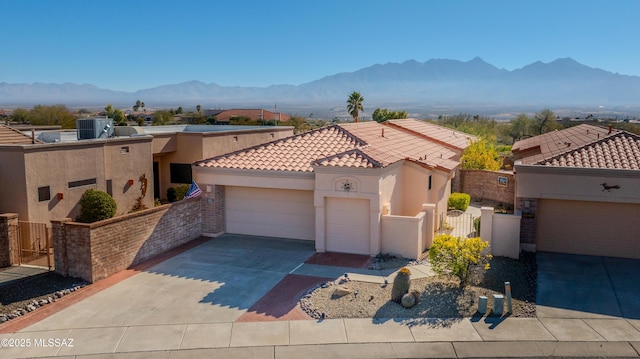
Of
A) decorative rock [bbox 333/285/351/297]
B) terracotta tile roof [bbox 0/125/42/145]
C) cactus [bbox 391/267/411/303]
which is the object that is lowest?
decorative rock [bbox 333/285/351/297]

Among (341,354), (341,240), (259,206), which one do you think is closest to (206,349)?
(341,354)

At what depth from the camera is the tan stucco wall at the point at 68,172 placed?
65.6 feet

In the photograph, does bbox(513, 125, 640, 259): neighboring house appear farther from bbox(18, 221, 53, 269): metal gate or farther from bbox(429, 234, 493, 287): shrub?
bbox(18, 221, 53, 269): metal gate

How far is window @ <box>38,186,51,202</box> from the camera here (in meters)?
20.8

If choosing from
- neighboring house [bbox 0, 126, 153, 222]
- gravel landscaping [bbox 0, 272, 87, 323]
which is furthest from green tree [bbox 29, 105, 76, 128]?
gravel landscaping [bbox 0, 272, 87, 323]

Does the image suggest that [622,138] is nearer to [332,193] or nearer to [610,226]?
[610,226]

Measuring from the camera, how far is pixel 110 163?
25391 mm

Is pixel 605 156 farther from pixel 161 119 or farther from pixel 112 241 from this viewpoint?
pixel 161 119

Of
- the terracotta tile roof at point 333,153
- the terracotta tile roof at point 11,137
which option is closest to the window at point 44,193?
the terracotta tile roof at point 11,137

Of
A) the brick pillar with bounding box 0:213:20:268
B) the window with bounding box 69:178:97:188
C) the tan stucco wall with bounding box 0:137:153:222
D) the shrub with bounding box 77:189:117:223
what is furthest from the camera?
the window with bounding box 69:178:97:188

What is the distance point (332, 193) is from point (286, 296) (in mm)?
5011

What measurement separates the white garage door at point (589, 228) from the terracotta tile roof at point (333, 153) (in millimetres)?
5004

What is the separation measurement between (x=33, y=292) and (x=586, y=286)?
15917 millimetres

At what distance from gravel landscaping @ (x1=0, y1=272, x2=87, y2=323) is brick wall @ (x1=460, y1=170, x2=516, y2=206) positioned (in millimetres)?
22533
